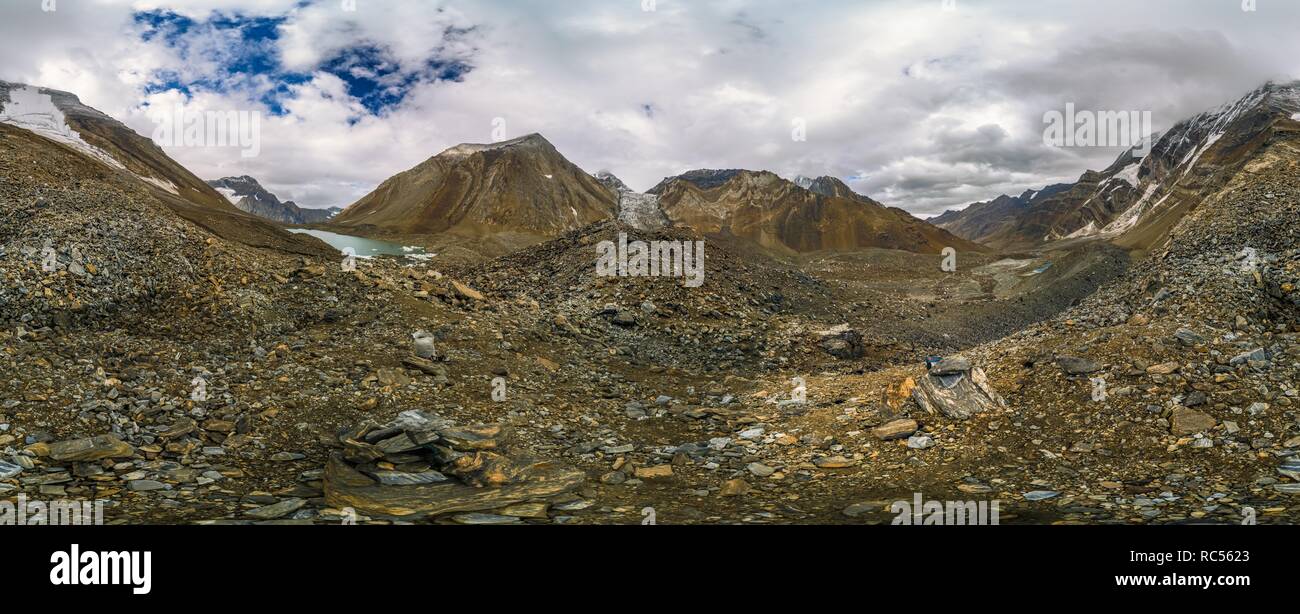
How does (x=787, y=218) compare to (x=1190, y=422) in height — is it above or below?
above

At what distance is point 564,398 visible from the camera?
1177 centimetres

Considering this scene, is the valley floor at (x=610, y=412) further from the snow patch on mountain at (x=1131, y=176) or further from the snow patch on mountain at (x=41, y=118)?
the snow patch on mountain at (x=1131, y=176)

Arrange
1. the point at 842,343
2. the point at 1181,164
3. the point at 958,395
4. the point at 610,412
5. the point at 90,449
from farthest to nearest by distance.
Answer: the point at 1181,164, the point at 842,343, the point at 610,412, the point at 958,395, the point at 90,449

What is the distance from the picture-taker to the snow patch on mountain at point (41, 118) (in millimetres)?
95062

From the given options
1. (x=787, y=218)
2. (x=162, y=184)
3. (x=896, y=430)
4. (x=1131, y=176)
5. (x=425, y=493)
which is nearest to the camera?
(x=425, y=493)

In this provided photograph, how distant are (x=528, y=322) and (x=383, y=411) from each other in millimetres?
6025

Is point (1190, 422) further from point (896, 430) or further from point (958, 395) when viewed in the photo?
point (896, 430)

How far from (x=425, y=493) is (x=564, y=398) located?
4.62 m

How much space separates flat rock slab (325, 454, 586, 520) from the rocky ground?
0.14 ft

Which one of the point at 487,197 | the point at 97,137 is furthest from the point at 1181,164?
the point at 97,137

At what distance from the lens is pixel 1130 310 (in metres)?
12.1

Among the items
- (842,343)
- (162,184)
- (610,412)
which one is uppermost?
(162,184)

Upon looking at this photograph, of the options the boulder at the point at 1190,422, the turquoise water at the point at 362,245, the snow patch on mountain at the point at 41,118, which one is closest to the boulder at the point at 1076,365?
the boulder at the point at 1190,422

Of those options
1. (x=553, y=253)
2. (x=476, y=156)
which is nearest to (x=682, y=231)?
(x=553, y=253)
